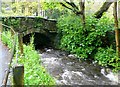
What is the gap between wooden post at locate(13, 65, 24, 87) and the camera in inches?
97.1

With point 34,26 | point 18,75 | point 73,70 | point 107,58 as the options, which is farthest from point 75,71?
point 18,75

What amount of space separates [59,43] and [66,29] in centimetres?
132

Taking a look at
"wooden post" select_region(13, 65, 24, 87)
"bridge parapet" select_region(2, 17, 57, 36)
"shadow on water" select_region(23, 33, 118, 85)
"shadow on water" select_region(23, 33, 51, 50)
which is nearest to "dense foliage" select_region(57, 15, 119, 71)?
"shadow on water" select_region(23, 33, 118, 85)

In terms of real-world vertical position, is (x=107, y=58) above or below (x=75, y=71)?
above

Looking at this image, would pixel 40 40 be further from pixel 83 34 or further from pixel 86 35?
pixel 86 35

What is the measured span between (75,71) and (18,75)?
5508mm

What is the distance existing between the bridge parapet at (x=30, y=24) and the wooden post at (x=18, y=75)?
28.2 ft

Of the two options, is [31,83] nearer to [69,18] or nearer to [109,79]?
[109,79]

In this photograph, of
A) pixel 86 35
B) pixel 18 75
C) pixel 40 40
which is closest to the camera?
pixel 18 75

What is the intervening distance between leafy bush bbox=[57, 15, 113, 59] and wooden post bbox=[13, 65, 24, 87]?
22.6ft

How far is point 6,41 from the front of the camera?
7852 mm

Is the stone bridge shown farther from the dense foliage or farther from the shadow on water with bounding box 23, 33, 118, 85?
the shadow on water with bounding box 23, 33, 118, 85

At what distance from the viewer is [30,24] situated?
11.4 m

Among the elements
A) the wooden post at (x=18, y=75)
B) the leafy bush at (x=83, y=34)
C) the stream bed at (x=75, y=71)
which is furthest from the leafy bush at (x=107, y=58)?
the wooden post at (x=18, y=75)
